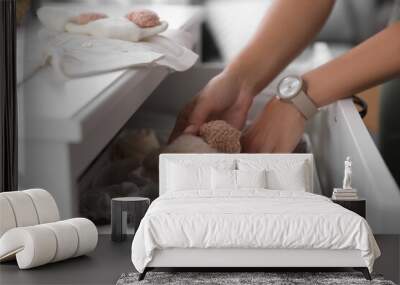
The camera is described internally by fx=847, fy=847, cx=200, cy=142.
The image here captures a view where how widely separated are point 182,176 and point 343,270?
1.37m

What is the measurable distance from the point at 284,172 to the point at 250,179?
0.25 meters

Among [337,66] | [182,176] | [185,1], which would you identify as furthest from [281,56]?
[182,176]

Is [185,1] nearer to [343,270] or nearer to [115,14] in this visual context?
[115,14]

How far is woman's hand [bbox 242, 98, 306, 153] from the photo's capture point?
6.15 metres

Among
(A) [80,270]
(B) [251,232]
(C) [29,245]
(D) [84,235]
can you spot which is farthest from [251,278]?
(C) [29,245]

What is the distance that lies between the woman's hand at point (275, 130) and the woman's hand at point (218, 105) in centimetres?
12

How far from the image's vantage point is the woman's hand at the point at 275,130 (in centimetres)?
615

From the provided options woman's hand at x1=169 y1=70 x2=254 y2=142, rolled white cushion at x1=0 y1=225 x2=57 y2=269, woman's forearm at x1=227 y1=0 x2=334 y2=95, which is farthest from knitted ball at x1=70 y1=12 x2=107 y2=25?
rolled white cushion at x1=0 y1=225 x2=57 y2=269

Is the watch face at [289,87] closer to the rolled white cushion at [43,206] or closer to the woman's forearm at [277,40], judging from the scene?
the woman's forearm at [277,40]

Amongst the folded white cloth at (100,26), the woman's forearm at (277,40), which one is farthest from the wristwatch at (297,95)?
the folded white cloth at (100,26)

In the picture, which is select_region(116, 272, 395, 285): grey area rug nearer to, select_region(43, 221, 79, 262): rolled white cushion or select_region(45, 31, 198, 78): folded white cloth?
select_region(43, 221, 79, 262): rolled white cushion

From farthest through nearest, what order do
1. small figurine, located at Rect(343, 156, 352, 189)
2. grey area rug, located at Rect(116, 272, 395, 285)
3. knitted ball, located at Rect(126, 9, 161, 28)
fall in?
knitted ball, located at Rect(126, 9, 161, 28), small figurine, located at Rect(343, 156, 352, 189), grey area rug, located at Rect(116, 272, 395, 285)

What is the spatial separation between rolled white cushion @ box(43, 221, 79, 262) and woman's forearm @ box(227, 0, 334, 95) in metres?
1.89

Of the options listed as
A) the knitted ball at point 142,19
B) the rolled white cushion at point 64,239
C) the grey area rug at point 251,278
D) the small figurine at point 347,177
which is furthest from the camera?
the knitted ball at point 142,19
